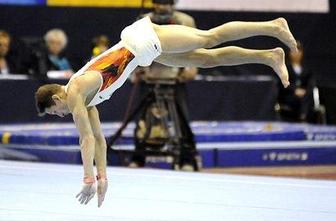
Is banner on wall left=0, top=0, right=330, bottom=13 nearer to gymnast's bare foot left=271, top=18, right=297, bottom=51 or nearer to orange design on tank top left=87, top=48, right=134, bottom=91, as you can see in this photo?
gymnast's bare foot left=271, top=18, right=297, bottom=51

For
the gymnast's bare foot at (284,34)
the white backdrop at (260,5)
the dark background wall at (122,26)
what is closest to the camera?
the gymnast's bare foot at (284,34)

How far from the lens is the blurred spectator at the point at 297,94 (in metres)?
11.5

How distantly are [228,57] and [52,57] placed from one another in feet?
15.7

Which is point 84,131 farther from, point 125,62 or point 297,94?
point 297,94

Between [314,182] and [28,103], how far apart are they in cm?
414

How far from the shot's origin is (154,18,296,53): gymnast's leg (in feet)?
19.0

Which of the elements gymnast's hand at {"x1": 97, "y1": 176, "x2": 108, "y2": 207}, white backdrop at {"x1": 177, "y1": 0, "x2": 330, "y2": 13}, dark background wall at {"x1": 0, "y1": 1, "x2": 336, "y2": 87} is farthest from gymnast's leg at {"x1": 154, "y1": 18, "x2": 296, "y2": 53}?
white backdrop at {"x1": 177, "y1": 0, "x2": 330, "y2": 13}

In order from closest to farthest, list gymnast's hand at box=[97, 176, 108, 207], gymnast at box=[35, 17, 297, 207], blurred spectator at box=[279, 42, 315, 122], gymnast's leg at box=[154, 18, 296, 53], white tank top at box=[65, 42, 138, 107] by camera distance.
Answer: gymnast at box=[35, 17, 297, 207] < gymnast's hand at box=[97, 176, 108, 207] < white tank top at box=[65, 42, 138, 107] < gymnast's leg at box=[154, 18, 296, 53] < blurred spectator at box=[279, 42, 315, 122]

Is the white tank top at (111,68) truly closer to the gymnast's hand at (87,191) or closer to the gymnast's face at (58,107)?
the gymnast's face at (58,107)

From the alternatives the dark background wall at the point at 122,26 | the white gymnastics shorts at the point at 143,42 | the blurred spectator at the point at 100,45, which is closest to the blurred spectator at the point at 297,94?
the dark background wall at the point at 122,26

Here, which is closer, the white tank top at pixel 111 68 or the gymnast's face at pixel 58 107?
the gymnast's face at pixel 58 107

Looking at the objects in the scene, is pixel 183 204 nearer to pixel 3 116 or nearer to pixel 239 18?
pixel 3 116

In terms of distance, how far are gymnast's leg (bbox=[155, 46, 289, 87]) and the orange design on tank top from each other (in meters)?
0.38

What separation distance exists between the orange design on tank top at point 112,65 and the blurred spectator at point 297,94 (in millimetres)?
5895
